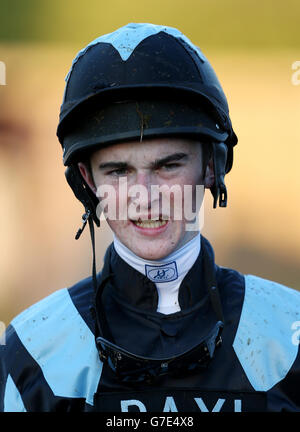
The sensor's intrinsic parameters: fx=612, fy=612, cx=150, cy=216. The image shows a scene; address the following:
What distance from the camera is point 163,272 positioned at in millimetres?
2256

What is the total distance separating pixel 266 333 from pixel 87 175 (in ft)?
3.02

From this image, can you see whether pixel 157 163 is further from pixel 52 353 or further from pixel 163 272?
pixel 52 353

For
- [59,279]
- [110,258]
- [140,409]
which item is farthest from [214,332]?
[59,279]

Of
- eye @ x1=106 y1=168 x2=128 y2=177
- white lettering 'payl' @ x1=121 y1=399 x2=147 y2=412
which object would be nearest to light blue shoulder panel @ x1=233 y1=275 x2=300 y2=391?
white lettering 'payl' @ x1=121 y1=399 x2=147 y2=412

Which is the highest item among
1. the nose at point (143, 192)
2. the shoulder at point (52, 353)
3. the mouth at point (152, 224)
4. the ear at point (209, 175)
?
the ear at point (209, 175)

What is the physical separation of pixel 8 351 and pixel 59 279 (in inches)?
163

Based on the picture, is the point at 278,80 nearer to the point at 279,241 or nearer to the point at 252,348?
the point at 279,241

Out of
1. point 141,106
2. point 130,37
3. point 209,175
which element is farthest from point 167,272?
point 130,37

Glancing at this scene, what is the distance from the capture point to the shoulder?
2.13m

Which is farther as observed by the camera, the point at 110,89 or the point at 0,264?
the point at 0,264

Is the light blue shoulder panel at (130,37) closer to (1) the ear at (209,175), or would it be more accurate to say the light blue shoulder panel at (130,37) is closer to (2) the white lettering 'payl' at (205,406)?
(1) the ear at (209,175)

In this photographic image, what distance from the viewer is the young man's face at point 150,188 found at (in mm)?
2121

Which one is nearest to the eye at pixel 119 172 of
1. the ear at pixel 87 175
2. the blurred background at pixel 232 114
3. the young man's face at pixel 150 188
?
the young man's face at pixel 150 188

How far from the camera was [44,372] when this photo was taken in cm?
217
